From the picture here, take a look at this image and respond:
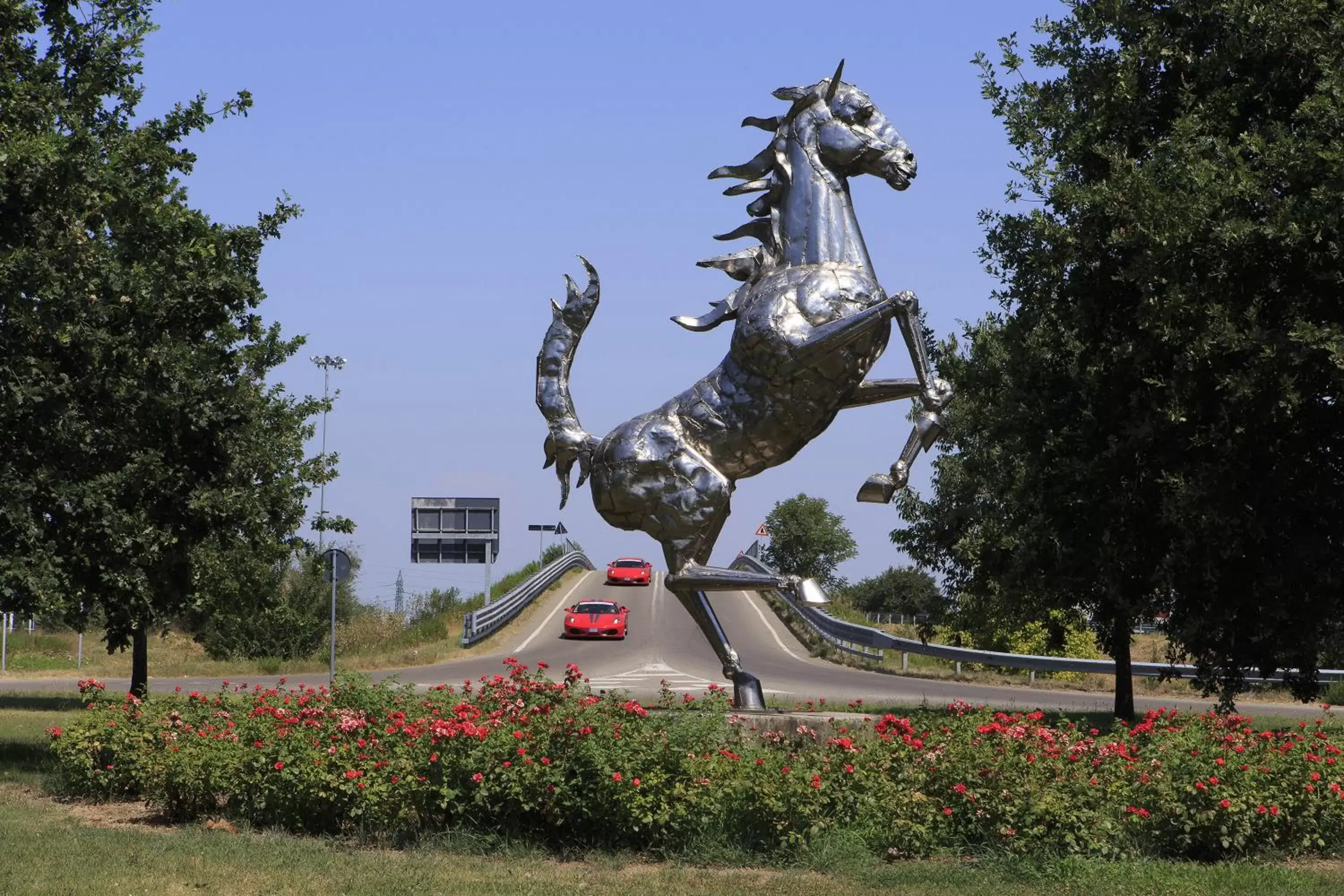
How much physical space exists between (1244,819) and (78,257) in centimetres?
1085

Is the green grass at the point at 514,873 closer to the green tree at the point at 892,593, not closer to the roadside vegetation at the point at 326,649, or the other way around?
the roadside vegetation at the point at 326,649

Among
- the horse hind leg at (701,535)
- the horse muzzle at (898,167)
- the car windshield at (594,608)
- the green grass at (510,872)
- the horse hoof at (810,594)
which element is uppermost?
the horse muzzle at (898,167)

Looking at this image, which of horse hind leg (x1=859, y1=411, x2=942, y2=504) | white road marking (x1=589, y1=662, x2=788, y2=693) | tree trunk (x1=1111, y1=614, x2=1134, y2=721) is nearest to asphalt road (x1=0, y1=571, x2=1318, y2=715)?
white road marking (x1=589, y1=662, x2=788, y2=693)

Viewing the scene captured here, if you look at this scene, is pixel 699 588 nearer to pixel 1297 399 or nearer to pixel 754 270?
pixel 754 270

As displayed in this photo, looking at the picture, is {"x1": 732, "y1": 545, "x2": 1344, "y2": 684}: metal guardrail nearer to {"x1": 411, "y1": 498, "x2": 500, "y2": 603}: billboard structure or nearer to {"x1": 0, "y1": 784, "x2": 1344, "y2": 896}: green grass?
{"x1": 411, "y1": 498, "x2": 500, "y2": 603}: billboard structure

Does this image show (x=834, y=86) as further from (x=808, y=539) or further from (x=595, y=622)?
(x=808, y=539)

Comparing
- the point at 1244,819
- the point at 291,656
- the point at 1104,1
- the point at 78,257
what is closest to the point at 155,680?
the point at 291,656

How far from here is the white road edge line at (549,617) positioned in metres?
36.9

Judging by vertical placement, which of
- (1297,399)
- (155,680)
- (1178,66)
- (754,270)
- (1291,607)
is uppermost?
(1178,66)

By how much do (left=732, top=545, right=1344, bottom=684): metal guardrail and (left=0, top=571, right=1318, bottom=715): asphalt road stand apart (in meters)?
0.59

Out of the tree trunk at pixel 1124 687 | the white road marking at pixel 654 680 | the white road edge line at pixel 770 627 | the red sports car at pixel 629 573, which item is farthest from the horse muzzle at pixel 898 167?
the red sports car at pixel 629 573

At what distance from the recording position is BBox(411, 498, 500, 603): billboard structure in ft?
129

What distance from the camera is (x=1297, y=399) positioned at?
11828 mm

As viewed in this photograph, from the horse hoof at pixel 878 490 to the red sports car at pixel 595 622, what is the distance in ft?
85.9
